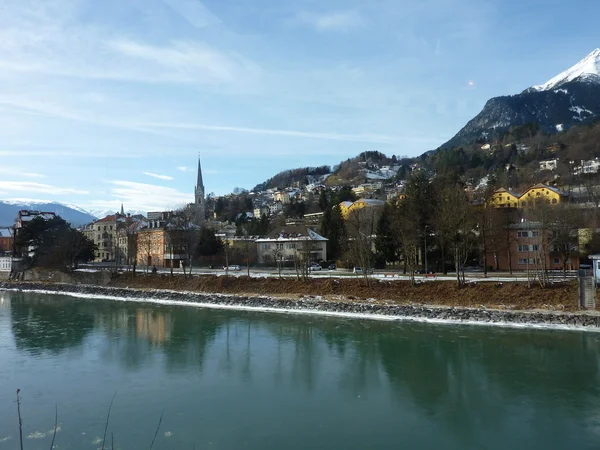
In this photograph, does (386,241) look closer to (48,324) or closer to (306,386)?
(48,324)

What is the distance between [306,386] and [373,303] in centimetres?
1169

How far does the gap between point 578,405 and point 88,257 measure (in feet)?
155

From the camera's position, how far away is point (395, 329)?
57.9 ft

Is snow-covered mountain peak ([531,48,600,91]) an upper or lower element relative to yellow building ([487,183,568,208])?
upper

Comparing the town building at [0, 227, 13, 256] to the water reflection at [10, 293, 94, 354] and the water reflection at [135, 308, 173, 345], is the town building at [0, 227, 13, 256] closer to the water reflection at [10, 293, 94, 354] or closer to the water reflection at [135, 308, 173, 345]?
the water reflection at [10, 293, 94, 354]

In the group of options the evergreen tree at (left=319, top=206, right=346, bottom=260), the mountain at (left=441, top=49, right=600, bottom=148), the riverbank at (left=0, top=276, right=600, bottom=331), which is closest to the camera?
the riverbank at (left=0, top=276, right=600, bottom=331)

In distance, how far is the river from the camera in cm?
795

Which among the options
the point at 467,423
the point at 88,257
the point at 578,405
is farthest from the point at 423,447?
the point at 88,257

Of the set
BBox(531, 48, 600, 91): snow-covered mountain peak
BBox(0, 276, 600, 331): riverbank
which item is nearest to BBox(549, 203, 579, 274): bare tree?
BBox(0, 276, 600, 331): riverbank

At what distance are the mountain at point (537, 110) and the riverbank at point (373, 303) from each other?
10585 cm

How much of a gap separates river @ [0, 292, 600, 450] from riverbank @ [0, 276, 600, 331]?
1.11 metres

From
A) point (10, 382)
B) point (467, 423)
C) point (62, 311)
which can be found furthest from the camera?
point (62, 311)

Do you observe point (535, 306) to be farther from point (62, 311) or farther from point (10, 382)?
point (62, 311)

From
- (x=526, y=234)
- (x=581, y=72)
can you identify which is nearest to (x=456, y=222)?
(x=526, y=234)
